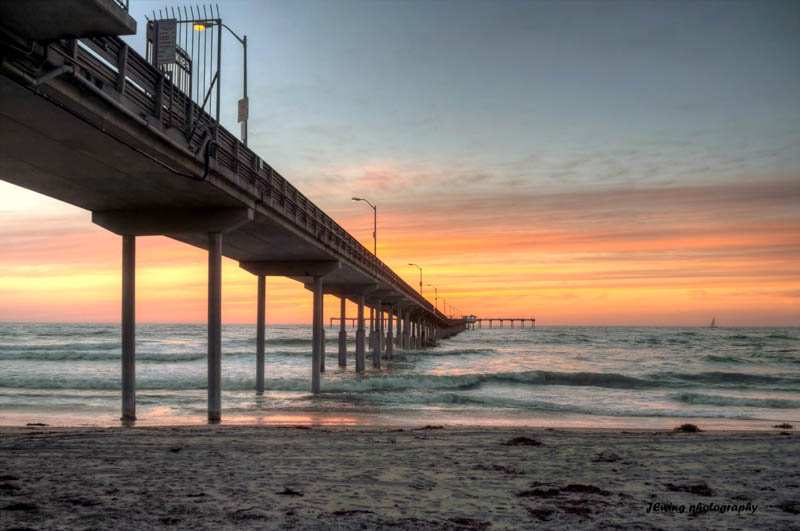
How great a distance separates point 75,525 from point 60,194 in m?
14.4

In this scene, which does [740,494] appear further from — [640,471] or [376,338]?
[376,338]

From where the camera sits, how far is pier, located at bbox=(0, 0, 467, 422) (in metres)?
9.52

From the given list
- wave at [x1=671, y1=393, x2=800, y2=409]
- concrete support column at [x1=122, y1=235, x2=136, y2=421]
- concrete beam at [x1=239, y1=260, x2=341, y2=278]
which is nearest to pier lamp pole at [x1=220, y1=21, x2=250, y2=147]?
concrete support column at [x1=122, y1=235, x2=136, y2=421]

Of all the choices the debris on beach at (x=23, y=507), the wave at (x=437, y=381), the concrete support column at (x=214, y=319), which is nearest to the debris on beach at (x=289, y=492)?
the debris on beach at (x=23, y=507)

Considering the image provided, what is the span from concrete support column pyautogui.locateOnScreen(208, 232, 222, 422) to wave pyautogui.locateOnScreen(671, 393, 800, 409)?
2087 cm

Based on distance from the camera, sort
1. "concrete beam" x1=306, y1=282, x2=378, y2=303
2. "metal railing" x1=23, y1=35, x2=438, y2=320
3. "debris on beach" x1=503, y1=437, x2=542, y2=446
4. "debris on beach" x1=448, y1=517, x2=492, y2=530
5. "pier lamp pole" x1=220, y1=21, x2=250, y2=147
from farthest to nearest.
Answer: "concrete beam" x1=306, y1=282, x2=378, y2=303 → "pier lamp pole" x1=220, y1=21, x2=250, y2=147 → "debris on beach" x1=503, y1=437, x2=542, y2=446 → "metal railing" x1=23, y1=35, x2=438, y2=320 → "debris on beach" x1=448, y1=517, x2=492, y2=530

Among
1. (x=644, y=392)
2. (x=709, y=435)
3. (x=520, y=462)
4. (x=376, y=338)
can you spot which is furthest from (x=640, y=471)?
(x=376, y=338)

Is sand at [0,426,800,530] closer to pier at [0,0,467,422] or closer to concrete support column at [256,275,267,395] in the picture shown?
pier at [0,0,467,422]

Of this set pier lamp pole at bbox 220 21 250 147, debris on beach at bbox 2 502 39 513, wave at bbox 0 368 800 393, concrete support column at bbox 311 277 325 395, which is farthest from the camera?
wave at bbox 0 368 800 393

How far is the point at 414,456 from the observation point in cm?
1158

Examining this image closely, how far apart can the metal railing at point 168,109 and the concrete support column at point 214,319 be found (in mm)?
2061

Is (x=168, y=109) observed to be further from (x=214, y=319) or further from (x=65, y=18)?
(x=214, y=319)

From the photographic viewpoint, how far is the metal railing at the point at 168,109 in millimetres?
11313

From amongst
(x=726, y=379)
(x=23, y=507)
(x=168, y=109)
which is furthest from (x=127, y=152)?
(x=726, y=379)
